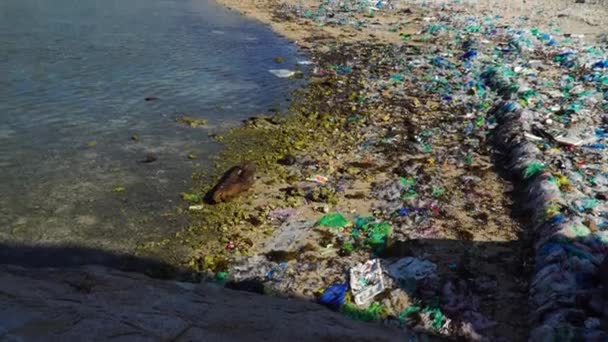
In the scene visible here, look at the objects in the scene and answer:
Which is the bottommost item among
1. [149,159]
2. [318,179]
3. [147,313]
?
[149,159]

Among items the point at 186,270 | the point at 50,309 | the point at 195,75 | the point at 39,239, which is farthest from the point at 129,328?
the point at 195,75

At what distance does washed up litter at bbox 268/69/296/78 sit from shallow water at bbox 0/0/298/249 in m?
0.23

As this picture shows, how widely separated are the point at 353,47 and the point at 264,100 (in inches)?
224

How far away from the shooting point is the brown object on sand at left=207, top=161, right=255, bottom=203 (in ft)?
20.2

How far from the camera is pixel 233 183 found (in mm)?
6324

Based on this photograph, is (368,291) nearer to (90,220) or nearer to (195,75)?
(90,220)

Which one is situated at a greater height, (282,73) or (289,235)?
(282,73)

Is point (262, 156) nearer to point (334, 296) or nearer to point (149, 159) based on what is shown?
point (149, 159)

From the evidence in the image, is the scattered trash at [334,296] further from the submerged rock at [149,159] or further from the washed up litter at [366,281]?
the submerged rock at [149,159]

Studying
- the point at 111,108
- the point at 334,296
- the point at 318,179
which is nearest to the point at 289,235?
the point at 334,296

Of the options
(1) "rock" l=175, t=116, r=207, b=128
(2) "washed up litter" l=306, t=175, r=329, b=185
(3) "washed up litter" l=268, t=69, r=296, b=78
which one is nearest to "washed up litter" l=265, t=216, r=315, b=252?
(2) "washed up litter" l=306, t=175, r=329, b=185

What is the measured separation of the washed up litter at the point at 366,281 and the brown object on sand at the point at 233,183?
7.04 ft

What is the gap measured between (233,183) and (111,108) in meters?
4.16

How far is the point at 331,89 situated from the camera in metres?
10.8
